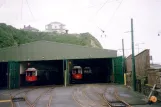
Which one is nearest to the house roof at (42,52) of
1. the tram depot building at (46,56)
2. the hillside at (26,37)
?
the tram depot building at (46,56)

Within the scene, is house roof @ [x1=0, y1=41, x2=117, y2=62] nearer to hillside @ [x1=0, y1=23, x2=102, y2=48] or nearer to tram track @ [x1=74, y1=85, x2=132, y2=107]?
tram track @ [x1=74, y1=85, x2=132, y2=107]

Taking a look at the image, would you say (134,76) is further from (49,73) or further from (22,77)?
(49,73)

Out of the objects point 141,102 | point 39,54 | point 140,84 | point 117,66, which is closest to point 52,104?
point 141,102

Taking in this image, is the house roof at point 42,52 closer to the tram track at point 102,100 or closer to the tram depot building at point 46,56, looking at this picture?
the tram depot building at point 46,56

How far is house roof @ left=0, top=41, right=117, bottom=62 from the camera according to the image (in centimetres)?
3369

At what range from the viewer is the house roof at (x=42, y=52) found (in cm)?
3369

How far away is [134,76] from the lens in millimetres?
26844

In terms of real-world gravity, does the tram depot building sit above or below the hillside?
below

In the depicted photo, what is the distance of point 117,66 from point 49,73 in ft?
60.9

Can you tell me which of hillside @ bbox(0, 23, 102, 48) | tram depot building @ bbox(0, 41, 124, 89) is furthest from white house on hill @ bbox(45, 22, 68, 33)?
tram depot building @ bbox(0, 41, 124, 89)

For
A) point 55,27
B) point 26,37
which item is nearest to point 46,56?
point 26,37

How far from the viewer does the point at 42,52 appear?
34.1 meters

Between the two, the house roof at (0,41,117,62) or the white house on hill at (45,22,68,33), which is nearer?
the house roof at (0,41,117,62)

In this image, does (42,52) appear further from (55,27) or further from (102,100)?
(55,27)
